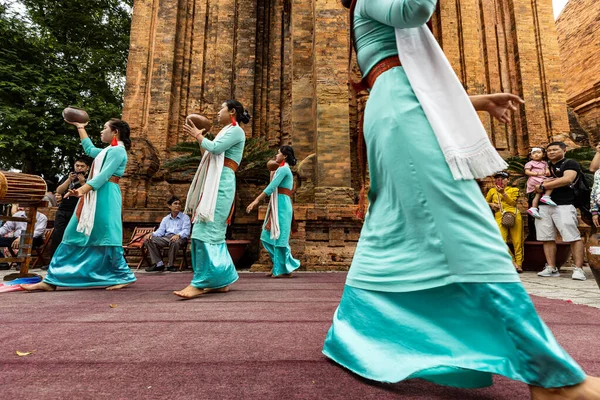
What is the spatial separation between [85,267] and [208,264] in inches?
65.5

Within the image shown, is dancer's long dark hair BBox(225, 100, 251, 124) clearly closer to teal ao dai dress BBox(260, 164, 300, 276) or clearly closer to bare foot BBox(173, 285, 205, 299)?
bare foot BBox(173, 285, 205, 299)

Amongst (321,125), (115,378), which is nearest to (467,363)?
(115,378)

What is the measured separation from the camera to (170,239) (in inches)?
287

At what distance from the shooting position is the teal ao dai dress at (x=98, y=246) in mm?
3887

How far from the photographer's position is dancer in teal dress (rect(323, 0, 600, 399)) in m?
1.07

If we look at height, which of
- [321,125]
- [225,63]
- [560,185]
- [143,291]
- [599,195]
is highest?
[225,63]

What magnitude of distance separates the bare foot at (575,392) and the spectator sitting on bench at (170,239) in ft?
22.5

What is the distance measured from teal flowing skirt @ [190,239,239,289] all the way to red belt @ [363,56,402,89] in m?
2.26

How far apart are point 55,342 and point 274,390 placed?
133 cm

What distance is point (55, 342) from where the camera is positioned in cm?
184

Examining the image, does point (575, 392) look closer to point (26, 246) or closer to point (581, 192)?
point (581, 192)

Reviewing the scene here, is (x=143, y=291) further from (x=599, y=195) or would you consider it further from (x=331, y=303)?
(x=599, y=195)

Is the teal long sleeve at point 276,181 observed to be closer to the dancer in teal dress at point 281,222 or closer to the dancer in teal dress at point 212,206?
the dancer in teal dress at point 281,222

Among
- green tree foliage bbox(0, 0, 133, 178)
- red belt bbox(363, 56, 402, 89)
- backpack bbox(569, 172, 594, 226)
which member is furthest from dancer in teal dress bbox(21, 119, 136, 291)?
green tree foliage bbox(0, 0, 133, 178)
